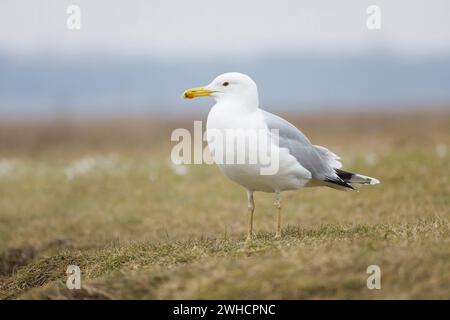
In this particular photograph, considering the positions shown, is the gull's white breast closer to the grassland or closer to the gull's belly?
the gull's belly

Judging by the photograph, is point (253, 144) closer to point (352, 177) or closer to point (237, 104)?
point (237, 104)

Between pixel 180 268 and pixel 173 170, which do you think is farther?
pixel 173 170

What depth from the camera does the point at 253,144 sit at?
8406 millimetres

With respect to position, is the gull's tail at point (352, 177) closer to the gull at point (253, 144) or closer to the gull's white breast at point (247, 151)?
the gull at point (253, 144)

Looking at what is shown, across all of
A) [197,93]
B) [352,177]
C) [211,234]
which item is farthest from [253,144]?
[211,234]

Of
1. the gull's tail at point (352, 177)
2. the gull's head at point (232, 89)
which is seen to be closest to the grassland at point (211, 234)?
the gull's tail at point (352, 177)

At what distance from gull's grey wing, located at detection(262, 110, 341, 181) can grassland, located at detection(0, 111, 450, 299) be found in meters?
0.78

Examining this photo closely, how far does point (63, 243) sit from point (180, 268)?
607 cm

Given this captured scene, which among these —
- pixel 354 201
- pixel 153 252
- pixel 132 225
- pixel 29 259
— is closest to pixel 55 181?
pixel 132 225

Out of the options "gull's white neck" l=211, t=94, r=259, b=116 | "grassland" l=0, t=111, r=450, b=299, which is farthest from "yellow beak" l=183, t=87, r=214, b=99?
"grassland" l=0, t=111, r=450, b=299

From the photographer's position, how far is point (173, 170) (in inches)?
700

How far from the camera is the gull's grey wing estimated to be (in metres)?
8.77

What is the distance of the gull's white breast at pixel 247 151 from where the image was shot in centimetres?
847
